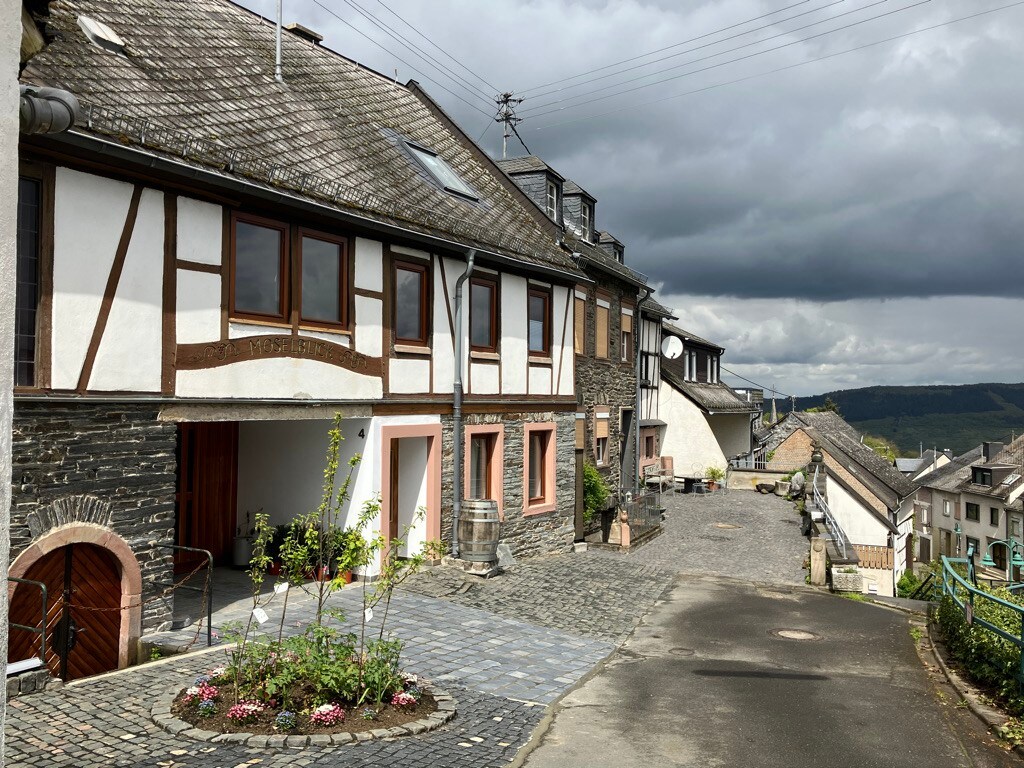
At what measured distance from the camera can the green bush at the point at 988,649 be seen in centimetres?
830

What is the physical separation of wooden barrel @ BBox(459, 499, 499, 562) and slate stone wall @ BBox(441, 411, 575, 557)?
32 centimetres

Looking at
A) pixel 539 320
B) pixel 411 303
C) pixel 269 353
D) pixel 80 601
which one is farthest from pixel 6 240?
pixel 539 320

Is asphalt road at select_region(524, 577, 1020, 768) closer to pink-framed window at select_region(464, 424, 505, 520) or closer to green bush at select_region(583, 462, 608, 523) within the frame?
pink-framed window at select_region(464, 424, 505, 520)

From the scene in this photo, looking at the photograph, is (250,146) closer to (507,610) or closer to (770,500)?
(507,610)

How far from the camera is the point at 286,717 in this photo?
23.0 ft

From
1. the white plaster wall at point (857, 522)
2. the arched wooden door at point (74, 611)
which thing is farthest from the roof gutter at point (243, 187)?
the white plaster wall at point (857, 522)

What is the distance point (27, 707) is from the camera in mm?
7477

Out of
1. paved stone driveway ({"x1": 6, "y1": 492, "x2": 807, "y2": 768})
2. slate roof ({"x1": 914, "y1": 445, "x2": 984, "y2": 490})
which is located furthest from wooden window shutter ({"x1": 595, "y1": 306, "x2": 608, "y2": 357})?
slate roof ({"x1": 914, "y1": 445, "x2": 984, "y2": 490})

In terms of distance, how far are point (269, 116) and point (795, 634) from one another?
10984mm

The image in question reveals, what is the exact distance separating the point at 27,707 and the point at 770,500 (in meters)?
28.4

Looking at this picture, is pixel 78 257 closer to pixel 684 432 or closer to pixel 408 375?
pixel 408 375

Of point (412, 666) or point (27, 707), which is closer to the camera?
point (27, 707)

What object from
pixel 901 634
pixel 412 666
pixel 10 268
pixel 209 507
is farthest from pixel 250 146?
pixel 901 634

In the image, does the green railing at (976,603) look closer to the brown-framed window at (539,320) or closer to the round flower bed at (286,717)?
the round flower bed at (286,717)
